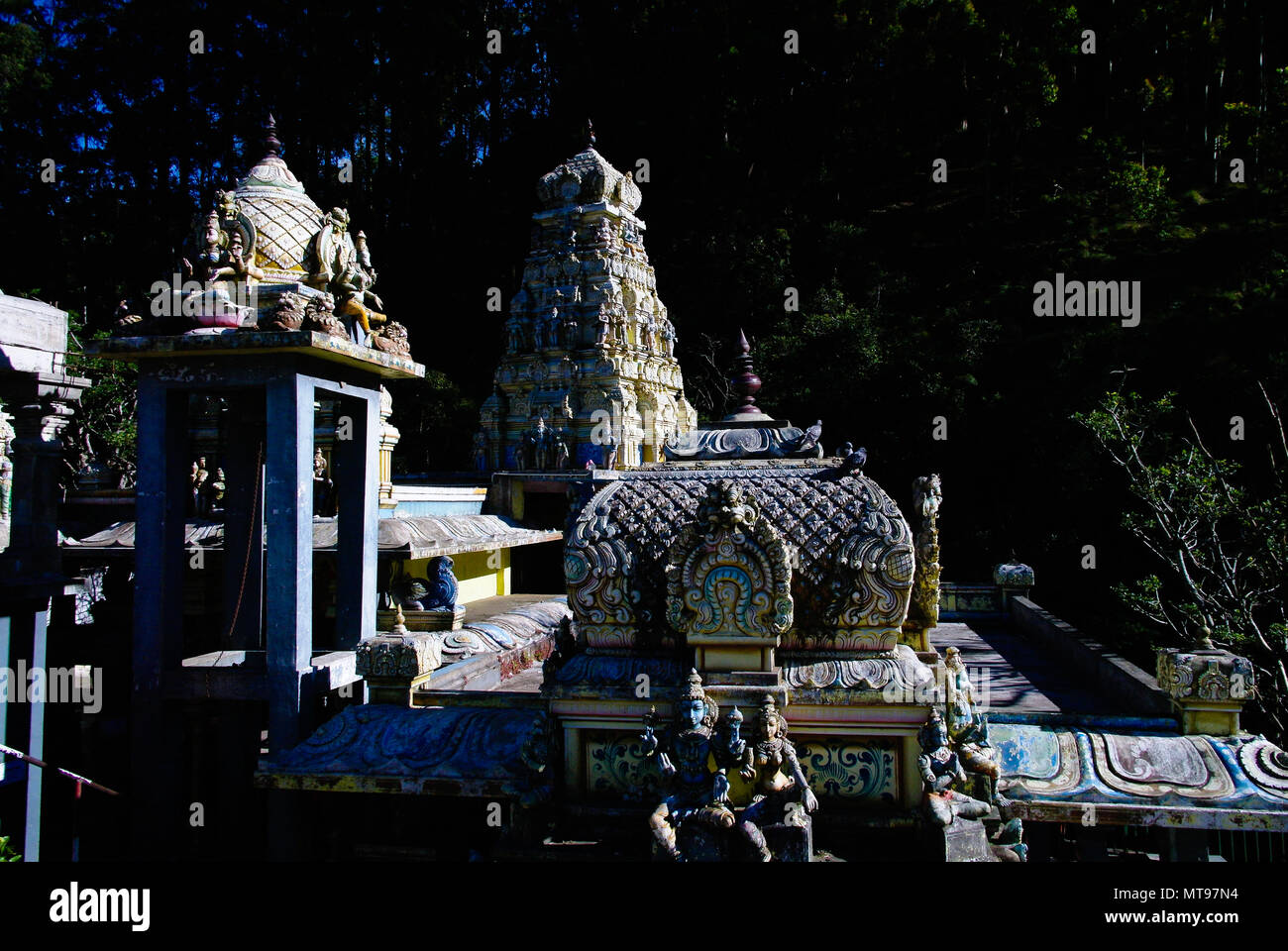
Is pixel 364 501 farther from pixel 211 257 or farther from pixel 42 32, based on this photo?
pixel 42 32

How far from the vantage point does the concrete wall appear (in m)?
6.82

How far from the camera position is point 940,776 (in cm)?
509

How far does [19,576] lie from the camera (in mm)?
8156

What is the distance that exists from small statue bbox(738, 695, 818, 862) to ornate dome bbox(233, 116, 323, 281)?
15.7m

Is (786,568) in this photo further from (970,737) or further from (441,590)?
(441,590)

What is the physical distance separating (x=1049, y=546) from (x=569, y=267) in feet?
47.5

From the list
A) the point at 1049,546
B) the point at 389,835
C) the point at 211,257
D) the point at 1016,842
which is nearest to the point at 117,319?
the point at 211,257

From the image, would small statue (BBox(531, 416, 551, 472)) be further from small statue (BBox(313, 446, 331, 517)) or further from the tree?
the tree

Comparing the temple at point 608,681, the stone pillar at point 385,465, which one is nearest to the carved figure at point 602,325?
the stone pillar at point 385,465

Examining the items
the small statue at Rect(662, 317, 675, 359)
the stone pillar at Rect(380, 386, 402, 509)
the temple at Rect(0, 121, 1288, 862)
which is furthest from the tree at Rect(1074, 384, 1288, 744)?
the small statue at Rect(662, 317, 675, 359)

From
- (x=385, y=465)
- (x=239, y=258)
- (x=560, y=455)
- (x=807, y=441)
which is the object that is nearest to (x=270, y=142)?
(x=239, y=258)

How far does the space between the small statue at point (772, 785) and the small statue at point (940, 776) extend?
68 cm

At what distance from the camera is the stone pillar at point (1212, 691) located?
573 cm

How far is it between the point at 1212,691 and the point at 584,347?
750 inches
